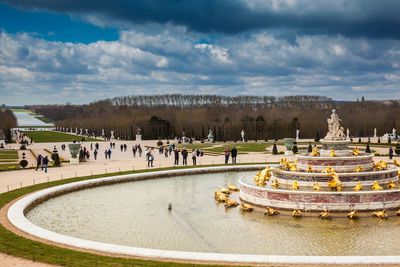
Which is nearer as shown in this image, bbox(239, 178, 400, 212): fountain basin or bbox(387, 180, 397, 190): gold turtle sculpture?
bbox(239, 178, 400, 212): fountain basin

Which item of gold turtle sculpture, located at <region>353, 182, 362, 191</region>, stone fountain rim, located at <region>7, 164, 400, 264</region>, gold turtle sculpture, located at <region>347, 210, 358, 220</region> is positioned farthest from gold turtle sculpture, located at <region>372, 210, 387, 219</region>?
stone fountain rim, located at <region>7, 164, 400, 264</region>

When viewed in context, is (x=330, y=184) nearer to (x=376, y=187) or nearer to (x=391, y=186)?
(x=376, y=187)

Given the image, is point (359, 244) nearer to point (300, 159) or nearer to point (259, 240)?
point (259, 240)

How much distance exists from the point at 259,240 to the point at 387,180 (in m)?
10.1

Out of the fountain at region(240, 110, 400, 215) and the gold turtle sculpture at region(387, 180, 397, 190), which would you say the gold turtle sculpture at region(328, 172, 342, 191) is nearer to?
the fountain at region(240, 110, 400, 215)

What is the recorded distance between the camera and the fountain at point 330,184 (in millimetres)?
18391

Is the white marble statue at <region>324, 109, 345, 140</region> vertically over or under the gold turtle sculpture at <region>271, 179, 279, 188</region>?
over

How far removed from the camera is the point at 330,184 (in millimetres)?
19625

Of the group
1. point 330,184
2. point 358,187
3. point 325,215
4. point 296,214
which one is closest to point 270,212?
point 296,214

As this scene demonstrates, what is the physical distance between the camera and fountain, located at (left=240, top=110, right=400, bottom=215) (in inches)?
724

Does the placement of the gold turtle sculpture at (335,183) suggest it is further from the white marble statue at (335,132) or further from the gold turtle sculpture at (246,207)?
the white marble statue at (335,132)

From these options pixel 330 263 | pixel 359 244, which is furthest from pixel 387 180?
pixel 330 263

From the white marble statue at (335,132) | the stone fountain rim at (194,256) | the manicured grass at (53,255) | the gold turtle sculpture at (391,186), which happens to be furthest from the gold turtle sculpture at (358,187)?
the manicured grass at (53,255)

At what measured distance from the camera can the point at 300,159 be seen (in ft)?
76.7
